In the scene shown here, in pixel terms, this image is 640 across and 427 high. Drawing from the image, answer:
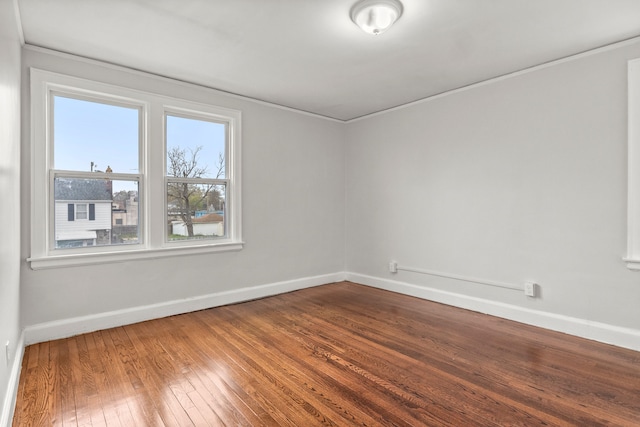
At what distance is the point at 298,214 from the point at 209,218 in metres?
1.30

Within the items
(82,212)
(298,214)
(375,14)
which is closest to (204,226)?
(82,212)

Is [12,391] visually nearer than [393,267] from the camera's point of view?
Yes

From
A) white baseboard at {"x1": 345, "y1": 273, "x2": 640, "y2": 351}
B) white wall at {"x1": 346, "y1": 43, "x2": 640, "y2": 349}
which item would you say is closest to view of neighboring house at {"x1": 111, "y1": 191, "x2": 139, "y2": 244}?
white wall at {"x1": 346, "y1": 43, "x2": 640, "y2": 349}

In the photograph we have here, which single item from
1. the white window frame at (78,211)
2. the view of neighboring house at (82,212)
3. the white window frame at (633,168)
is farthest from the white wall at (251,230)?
the white window frame at (633,168)

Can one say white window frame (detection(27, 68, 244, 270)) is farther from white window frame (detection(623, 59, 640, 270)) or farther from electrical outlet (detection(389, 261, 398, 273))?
white window frame (detection(623, 59, 640, 270))

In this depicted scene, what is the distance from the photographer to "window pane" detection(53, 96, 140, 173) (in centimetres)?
319

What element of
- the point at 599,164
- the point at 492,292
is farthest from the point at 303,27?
the point at 492,292

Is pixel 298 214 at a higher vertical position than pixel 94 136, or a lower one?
lower

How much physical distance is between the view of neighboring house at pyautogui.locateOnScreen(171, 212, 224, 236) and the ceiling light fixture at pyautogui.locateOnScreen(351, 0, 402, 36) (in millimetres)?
2723

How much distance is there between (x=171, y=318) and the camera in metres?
Answer: 3.66

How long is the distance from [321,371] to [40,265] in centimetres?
262

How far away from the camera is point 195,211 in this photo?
159 inches

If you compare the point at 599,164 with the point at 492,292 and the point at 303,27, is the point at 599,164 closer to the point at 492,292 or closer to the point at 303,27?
the point at 492,292

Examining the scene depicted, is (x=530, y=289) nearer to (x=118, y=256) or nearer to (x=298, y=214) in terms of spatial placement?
(x=298, y=214)
